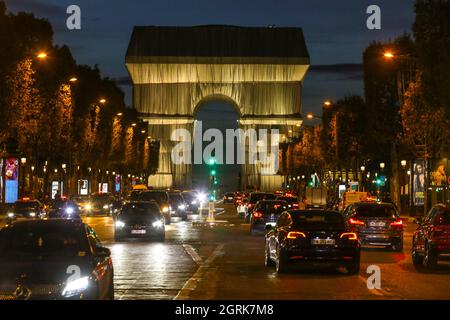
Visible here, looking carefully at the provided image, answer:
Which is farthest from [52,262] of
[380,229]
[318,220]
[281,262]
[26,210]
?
[26,210]

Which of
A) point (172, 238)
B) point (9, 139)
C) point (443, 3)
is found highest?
point (443, 3)

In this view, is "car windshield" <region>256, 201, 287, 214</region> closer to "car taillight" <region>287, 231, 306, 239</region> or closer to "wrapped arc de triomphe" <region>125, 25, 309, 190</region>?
"car taillight" <region>287, 231, 306, 239</region>

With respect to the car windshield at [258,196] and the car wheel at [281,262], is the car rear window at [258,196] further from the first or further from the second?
the car wheel at [281,262]

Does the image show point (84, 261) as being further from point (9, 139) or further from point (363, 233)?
point (9, 139)

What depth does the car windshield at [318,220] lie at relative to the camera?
24266 mm

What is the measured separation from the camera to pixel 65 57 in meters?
81.6

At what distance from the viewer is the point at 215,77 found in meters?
154

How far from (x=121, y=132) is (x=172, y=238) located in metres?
75.6

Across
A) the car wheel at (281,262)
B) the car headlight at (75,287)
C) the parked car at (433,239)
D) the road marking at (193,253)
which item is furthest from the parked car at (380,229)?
the car headlight at (75,287)

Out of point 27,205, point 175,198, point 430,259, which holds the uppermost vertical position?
point 175,198

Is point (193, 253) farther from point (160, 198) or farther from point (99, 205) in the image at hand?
point (99, 205)

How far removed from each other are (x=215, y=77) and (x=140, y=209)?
115 metres
